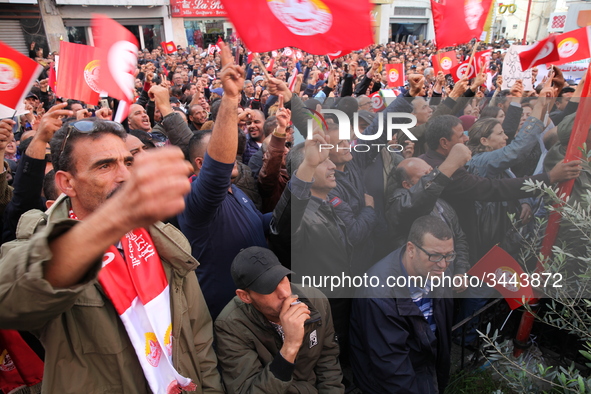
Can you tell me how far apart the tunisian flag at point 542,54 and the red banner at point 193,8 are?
27.2 meters

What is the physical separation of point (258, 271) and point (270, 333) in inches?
14.1

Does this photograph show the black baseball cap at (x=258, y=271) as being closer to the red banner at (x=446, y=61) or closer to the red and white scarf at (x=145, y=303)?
the red and white scarf at (x=145, y=303)

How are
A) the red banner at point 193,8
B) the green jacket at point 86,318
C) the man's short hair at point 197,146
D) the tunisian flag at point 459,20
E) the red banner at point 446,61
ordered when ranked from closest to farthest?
the green jacket at point 86,318 → the man's short hair at point 197,146 → the tunisian flag at point 459,20 → the red banner at point 446,61 → the red banner at point 193,8

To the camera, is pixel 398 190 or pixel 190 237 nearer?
pixel 190 237

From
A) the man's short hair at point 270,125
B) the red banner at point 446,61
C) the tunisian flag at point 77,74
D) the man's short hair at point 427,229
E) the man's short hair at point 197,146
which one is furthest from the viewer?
the red banner at point 446,61

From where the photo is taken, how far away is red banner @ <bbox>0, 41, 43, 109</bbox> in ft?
Result: 9.40

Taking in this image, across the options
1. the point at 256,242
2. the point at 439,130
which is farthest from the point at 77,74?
the point at 439,130

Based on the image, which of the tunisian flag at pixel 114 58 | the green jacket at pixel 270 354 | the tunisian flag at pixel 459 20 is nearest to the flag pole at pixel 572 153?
the green jacket at pixel 270 354

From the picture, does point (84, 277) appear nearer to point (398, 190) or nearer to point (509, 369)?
point (509, 369)

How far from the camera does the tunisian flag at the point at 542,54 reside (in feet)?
13.7

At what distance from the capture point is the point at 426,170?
2.62m

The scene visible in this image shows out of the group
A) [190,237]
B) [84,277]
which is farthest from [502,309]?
[84,277]

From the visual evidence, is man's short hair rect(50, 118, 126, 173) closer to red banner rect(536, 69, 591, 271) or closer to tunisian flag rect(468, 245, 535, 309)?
tunisian flag rect(468, 245, 535, 309)

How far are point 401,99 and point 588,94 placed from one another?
47.6 inches
